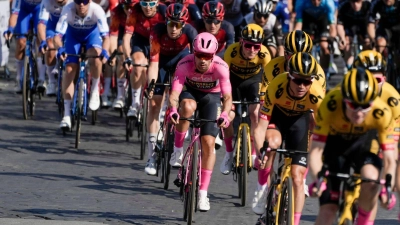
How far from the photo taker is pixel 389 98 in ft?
29.7

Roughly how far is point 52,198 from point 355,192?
14.8 ft

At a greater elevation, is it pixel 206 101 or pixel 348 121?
pixel 348 121

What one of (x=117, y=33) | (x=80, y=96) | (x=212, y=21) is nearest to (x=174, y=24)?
(x=212, y=21)

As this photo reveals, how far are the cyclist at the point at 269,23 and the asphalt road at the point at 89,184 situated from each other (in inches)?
82.3

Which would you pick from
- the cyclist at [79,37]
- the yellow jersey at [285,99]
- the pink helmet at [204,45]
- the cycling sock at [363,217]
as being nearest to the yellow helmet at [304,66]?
the yellow jersey at [285,99]

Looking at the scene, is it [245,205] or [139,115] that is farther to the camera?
[139,115]

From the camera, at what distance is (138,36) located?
52.0 ft

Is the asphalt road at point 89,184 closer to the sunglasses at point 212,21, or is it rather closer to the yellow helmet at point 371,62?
the sunglasses at point 212,21

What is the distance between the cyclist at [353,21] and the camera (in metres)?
21.0

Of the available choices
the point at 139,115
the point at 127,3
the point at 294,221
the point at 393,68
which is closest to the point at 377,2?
the point at 393,68

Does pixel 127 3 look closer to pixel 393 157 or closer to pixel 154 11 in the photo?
pixel 154 11

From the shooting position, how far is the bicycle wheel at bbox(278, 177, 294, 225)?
9.30 meters

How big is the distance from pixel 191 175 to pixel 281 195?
1689 mm

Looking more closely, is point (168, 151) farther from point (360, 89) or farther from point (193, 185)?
point (360, 89)
